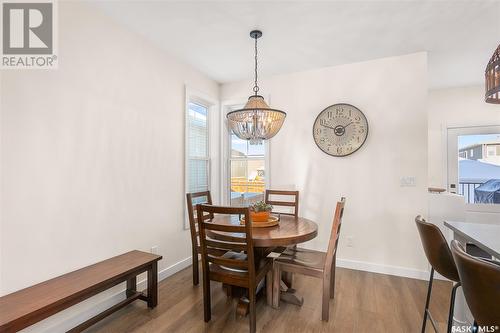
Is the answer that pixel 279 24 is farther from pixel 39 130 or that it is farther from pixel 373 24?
pixel 39 130

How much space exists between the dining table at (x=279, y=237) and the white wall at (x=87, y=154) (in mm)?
961

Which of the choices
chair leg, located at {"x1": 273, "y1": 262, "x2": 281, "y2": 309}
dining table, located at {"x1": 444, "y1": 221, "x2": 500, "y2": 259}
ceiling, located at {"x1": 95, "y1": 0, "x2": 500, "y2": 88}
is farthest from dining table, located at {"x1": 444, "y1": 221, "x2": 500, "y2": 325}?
ceiling, located at {"x1": 95, "y1": 0, "x2": 500, "y2": 88}

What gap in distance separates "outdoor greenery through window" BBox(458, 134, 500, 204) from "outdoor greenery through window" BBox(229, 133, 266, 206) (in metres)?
3.14

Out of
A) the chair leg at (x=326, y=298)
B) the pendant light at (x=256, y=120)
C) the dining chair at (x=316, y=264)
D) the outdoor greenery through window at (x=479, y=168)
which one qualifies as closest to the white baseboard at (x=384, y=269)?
the dining chair at (x=316, y=264)

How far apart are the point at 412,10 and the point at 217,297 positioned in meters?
3.23

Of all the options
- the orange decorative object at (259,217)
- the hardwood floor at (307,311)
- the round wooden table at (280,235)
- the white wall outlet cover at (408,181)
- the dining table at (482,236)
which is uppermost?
the white wall outlet cover at (408,181)

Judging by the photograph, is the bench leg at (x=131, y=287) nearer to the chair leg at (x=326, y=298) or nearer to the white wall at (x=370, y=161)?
the chair leg at (x=326, y=298)

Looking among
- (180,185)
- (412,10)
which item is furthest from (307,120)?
(180,185)

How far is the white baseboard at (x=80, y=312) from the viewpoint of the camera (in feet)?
6.22

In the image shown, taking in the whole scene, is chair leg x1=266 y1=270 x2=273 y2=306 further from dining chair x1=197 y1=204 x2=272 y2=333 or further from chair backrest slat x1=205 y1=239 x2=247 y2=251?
chair backrest slat x1=205 y1=239 x2=247 y2=251

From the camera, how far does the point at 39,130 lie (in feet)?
6.23

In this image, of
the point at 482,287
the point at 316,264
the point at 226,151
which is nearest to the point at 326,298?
the point at 316,264

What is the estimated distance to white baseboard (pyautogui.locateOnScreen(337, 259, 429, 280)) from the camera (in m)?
3.01

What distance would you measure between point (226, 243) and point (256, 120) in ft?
3.72
